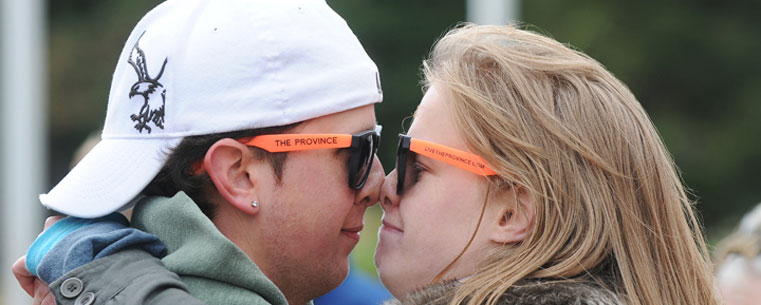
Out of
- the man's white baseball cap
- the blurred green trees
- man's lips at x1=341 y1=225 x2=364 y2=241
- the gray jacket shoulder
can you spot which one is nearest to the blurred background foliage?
the blurred green trees

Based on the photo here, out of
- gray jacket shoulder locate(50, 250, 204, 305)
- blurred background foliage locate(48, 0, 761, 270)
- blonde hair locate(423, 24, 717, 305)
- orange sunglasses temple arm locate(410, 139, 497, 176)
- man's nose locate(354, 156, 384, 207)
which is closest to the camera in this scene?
gray jacket shoulder locate(50, 250, 204, 305)

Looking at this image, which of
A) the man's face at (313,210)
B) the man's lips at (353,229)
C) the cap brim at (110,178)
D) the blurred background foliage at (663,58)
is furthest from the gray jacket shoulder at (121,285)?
the blurred background foliage at (663,58)

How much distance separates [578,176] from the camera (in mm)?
2357

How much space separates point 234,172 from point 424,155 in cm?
54

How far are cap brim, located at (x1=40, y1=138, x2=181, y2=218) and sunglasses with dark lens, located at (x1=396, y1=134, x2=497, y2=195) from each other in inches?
25.2

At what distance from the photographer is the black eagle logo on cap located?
2.44 m

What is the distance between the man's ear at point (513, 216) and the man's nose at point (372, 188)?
437mm

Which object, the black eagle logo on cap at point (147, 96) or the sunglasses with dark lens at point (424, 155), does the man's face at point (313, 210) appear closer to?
the sunglasses with dark lens at point (424, 155)

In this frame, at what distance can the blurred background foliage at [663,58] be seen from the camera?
42.6ft

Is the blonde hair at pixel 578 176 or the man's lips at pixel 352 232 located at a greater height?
the blonde hair at pixel 578 176

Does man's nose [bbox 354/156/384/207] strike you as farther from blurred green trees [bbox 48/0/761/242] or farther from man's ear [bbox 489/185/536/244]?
blurred green trees [bbox 48/0/761/242]

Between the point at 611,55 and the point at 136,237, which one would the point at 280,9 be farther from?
the point at 611,55

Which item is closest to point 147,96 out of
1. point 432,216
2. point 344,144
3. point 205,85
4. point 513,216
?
point 205,85

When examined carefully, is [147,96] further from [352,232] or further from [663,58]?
[663,58]
